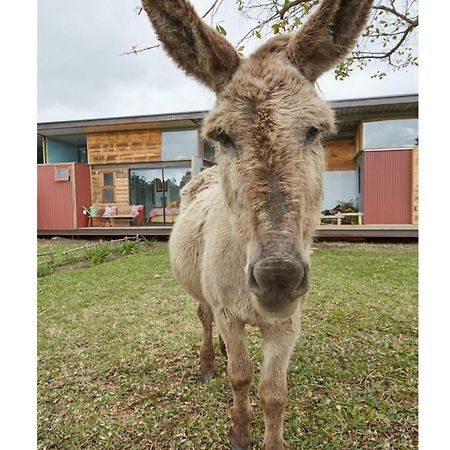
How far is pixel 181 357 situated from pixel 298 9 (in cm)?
478

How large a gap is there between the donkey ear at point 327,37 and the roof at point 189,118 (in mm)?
11664

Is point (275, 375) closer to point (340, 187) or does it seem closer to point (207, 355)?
point (207, 355)

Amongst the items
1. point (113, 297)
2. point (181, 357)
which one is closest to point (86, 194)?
point (113, 297)

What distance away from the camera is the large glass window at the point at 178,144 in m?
18.1

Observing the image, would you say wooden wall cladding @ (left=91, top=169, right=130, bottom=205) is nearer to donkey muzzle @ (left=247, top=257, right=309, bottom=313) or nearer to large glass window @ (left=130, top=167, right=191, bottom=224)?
large glass window @ (left=130, top=167, right=191, bottom=224)

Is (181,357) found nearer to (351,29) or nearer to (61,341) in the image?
(61,341)

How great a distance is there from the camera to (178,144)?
18.3 metres

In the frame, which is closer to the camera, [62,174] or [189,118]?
[189,118]

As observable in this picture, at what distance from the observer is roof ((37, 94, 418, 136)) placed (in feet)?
45.8

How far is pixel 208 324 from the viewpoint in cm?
384

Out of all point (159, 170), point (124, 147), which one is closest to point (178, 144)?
point (159, 170)

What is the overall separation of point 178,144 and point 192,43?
16850 mm

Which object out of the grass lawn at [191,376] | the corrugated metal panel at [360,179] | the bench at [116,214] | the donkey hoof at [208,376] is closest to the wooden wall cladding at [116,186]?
the bench at [116,214]

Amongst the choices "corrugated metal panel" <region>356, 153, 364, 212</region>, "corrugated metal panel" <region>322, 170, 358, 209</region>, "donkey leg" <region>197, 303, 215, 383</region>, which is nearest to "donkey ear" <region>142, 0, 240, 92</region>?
"donkey leg" <region>197, 303, 215, 383</region>
